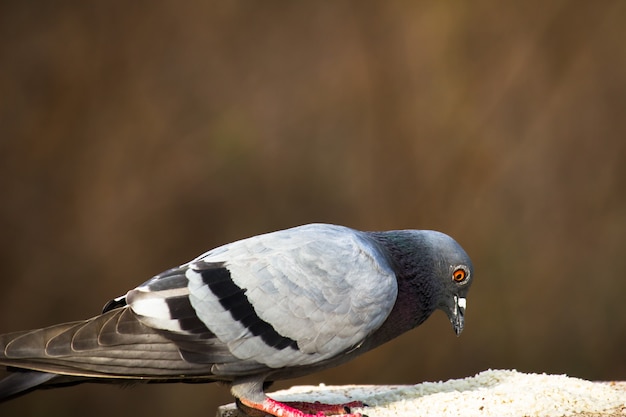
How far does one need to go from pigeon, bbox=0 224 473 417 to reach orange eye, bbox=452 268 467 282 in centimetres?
35

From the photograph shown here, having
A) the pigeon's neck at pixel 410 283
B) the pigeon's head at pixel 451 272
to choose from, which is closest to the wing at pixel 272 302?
the pigeon's neck at pixel 410 283

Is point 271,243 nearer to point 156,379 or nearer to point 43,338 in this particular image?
point 156,379

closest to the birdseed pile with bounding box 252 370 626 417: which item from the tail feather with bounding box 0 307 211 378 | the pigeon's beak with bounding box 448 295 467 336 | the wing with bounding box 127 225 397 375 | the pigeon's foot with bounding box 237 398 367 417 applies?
the pigeon's foot with bounding box 237 398 367 417

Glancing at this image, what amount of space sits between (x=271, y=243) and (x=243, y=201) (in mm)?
3942

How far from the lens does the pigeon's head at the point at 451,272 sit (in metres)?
4.27

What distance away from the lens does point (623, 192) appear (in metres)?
8.11

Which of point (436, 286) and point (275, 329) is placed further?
point (436, 286)

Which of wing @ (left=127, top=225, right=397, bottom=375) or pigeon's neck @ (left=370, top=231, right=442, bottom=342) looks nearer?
wing @ (left=127, top=225, right=397, bottom=375)

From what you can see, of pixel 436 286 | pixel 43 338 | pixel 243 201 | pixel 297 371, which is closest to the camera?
pixel 43 338

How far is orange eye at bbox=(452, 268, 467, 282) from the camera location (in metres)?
4.27

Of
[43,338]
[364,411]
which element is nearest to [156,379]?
[43,338]

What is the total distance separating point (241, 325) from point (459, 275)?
4.11 ft

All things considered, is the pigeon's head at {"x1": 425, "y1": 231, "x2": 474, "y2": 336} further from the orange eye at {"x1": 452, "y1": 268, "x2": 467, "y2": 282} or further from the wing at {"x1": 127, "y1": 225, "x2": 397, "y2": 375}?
the wing at {"x1": 127, "y1": 225, "x2": 397, "y2": 375}

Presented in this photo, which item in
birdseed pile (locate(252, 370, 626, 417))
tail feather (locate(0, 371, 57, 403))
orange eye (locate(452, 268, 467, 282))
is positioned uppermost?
tail feather (locate(0, 371, 57, 403))
